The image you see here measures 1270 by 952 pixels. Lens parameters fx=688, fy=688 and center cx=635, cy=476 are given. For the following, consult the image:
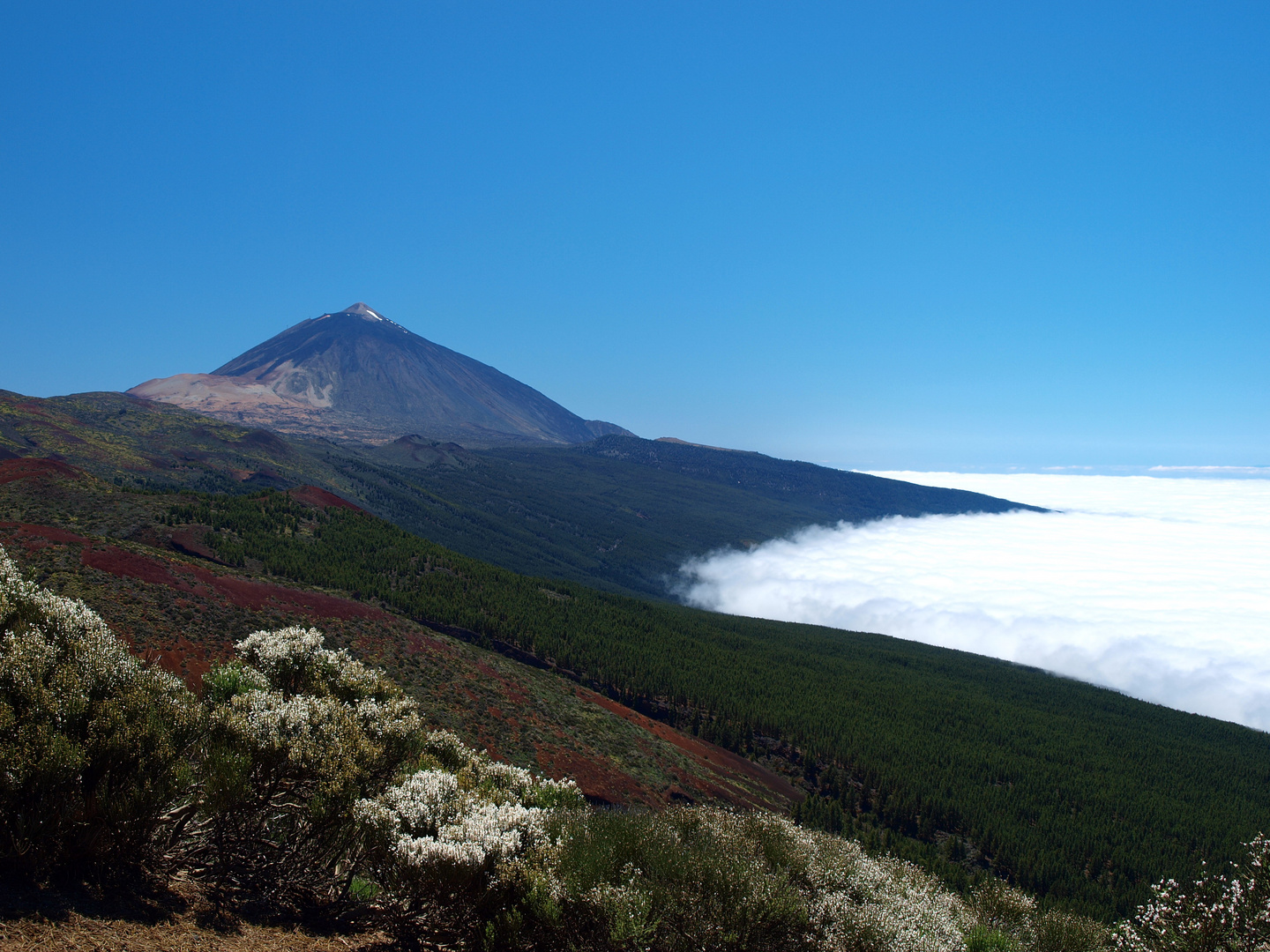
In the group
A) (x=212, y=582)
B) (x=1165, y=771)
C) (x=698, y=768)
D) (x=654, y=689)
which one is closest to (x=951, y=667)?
(x=1165, y=771)

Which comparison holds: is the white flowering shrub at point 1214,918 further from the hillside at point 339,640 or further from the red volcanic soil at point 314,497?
the red volcanic soil at point 314,497

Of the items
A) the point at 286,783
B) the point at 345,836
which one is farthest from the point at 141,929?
the point at 345,836

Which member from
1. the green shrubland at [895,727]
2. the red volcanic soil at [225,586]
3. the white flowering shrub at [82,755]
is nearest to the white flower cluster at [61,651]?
the white flowering shrub at [82,755]

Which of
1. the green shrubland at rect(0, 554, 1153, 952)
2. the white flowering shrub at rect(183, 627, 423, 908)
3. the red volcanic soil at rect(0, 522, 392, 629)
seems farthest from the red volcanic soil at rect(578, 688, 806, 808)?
the white flowering shrub at rect(183, 627, 423, 908)

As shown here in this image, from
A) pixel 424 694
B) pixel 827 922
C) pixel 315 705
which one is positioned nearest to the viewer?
pixel 827 922

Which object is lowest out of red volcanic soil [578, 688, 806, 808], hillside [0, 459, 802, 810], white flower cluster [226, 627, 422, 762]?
red volcanic soil [578, 688, 806, 808]

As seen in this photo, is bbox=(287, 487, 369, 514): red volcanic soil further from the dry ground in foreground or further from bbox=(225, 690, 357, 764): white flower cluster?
the dry ground in foreground

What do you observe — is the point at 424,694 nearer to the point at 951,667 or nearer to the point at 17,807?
the point at 17,807
